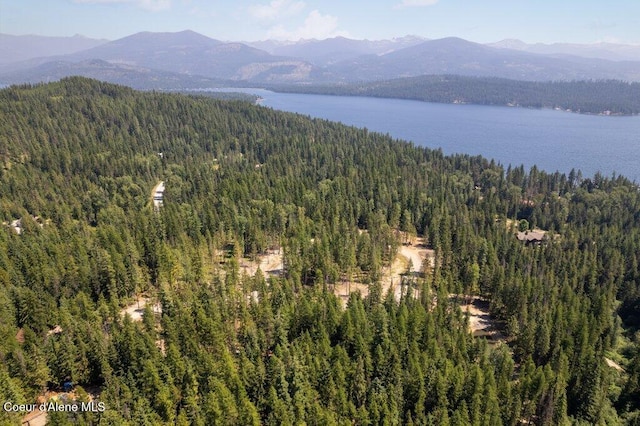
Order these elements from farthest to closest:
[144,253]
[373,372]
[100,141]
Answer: [100,141] → [144,253] → [373,372]

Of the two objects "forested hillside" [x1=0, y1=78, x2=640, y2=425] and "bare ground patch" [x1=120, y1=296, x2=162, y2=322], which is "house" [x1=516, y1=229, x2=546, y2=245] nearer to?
"forested hillside" [x1=0, y1=78, x2=640, y2=425]

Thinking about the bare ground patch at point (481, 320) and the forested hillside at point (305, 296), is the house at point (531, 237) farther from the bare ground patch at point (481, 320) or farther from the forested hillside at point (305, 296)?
the bare ground patch at point (481, 320)

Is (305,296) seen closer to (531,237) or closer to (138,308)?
(138,308)

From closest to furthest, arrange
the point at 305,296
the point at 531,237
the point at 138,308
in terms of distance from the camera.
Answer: the point at 305,296 < the point at 138,308 < the point at 531,237

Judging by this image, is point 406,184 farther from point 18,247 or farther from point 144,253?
point 18,247

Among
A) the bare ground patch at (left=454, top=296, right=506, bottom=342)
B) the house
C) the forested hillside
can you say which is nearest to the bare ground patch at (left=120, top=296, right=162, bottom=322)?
the forested hillside

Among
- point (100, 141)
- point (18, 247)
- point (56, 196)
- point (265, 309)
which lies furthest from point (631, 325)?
point (100, 141)

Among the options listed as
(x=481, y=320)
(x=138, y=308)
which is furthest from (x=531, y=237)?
(x=138, y=308)

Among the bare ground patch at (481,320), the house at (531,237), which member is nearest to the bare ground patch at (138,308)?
the bare ground patch at (481,320)
